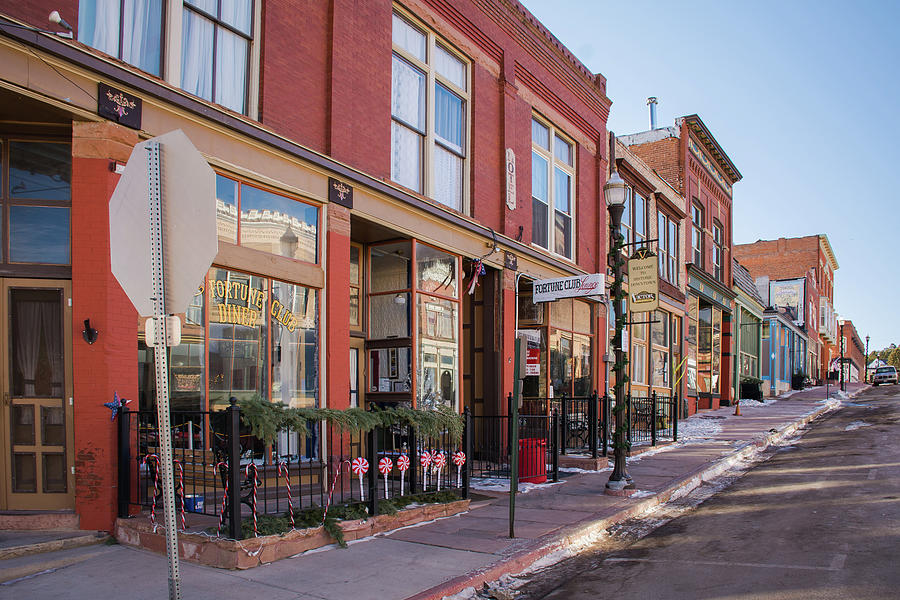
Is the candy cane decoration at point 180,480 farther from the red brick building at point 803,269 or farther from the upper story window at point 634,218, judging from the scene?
the red brick building at point 803,269

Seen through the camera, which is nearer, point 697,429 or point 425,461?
point 425,461

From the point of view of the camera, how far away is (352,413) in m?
8.34

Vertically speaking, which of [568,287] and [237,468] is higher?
[568,287]

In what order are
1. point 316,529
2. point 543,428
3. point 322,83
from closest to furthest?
1. point 316,529
2. point 322,83
3. point 543,428

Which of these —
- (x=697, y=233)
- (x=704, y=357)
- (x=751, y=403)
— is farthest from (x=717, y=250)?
(x=751, y=403)

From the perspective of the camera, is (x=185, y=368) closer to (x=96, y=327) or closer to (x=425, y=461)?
(x=96, y=327)

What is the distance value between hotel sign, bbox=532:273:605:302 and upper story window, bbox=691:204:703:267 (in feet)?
52.0

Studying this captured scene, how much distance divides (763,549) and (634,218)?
1732 centimetres

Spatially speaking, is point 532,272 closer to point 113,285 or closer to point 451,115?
point 451,115

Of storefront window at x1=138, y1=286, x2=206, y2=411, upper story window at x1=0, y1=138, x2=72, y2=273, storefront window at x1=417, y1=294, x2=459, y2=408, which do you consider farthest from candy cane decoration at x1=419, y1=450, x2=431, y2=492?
upper story window at x1=0, y1=138, x2=72, y2=273

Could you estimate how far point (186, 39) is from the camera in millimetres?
9141

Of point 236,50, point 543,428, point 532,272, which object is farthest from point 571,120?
point 236,50

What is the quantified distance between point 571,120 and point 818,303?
218 feet

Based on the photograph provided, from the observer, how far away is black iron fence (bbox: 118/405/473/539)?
7078mm
